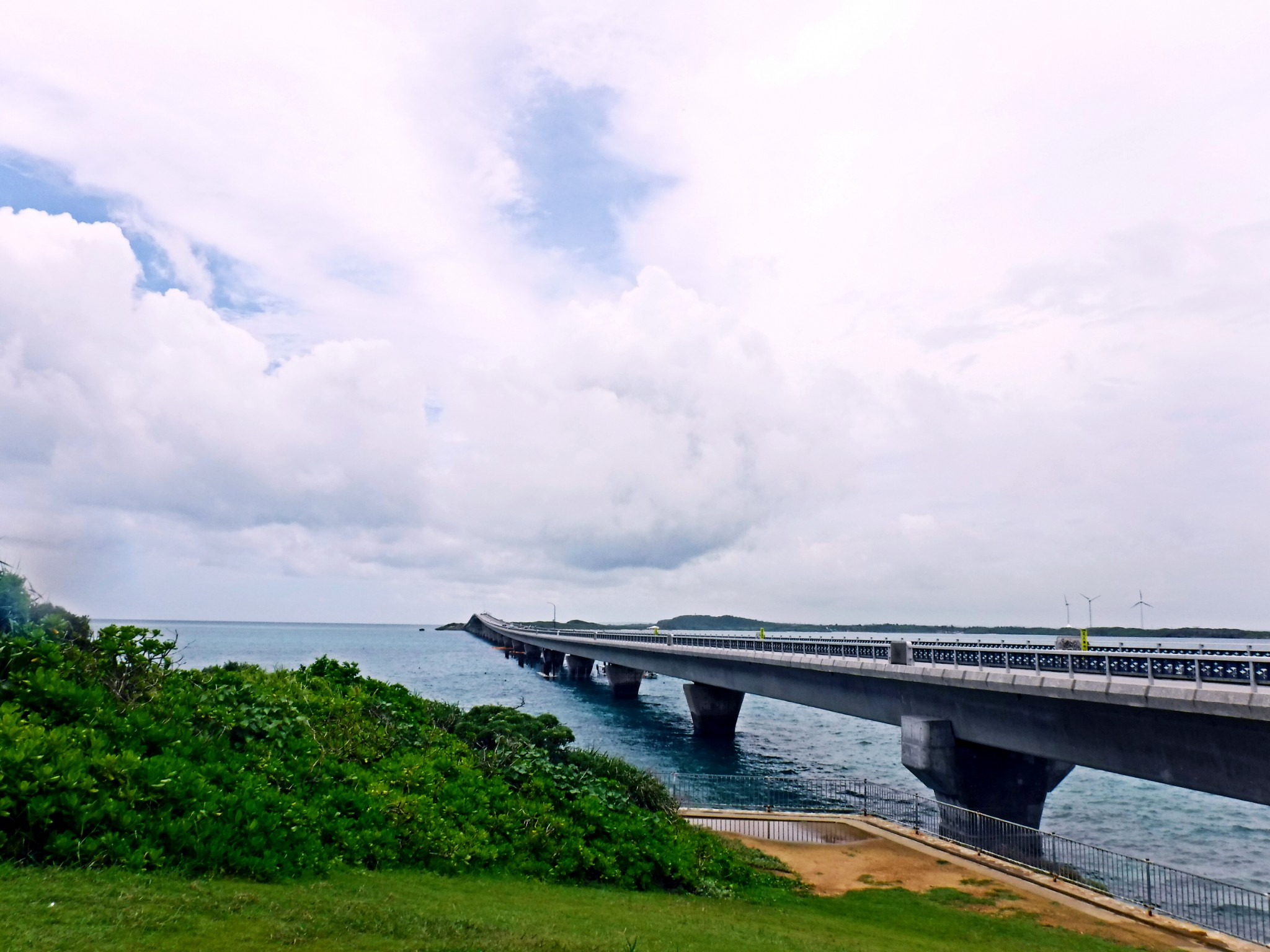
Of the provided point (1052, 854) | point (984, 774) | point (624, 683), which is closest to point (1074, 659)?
point (1052, 854)

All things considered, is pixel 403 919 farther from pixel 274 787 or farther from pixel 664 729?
pixel 664 729

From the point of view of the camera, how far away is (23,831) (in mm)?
9875

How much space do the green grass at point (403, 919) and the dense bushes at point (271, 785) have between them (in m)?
0.83

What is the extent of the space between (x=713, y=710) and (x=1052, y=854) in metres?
40.0

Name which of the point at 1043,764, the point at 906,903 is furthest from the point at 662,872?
the point at 1043,764

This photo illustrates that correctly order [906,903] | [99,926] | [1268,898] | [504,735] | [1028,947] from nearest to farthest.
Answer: [99,926] → [1028,947] → [906,903] → [504,735] → [1268,898]

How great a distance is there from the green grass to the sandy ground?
2.17 metres

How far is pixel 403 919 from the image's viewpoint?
10.0 meters

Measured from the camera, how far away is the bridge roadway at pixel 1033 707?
21.7 metres

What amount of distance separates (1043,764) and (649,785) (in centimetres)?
1737

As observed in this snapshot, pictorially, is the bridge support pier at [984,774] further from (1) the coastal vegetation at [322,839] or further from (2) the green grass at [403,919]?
(2) the green grass at [403,919]

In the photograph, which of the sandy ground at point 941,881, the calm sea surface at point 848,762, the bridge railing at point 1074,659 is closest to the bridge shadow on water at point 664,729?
the calm sea surface at point 848,762

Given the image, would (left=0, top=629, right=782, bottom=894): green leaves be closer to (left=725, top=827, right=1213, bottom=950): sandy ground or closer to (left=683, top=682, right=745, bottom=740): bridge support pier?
(left=725, top=827, right=1213, bottom=950): sandy ground

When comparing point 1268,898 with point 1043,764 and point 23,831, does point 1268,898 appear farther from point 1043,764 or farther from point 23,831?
point 23,831
